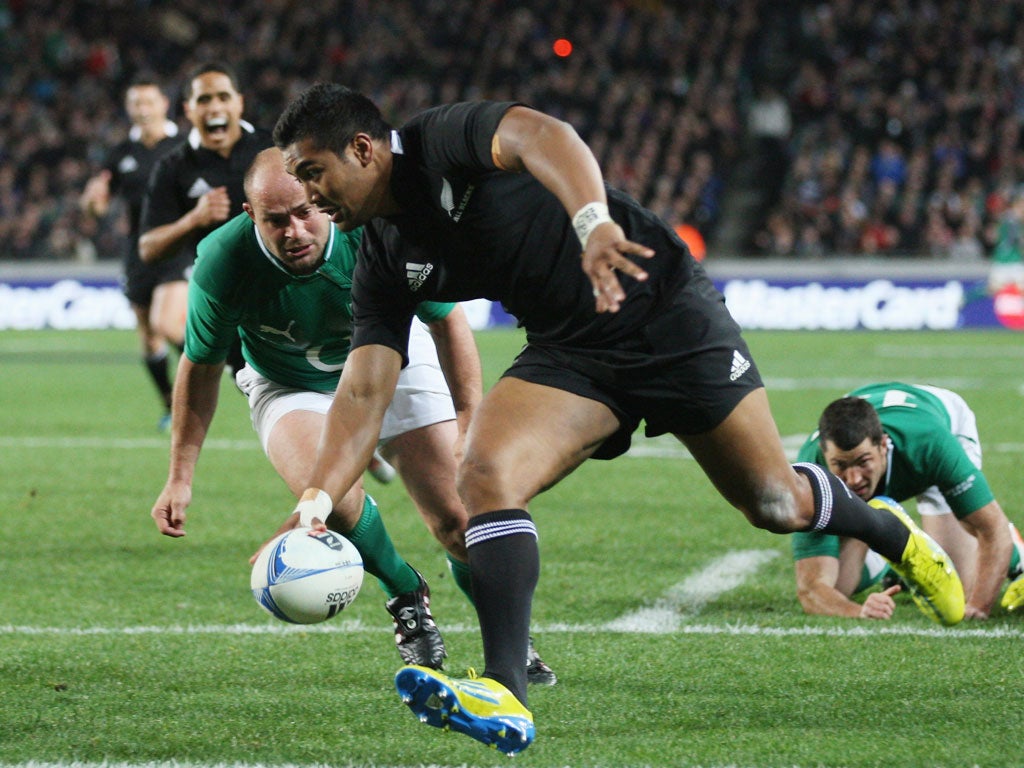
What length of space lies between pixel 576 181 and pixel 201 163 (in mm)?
4850

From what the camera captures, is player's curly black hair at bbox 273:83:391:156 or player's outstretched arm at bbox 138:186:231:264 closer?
player's curly black hair at bbox 273:83:391:156

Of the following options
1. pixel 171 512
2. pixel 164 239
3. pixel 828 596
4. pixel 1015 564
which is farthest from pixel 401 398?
pixel 164 239

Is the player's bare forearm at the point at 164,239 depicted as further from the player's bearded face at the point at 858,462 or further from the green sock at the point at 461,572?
the player's bearded face at the point at 858,462

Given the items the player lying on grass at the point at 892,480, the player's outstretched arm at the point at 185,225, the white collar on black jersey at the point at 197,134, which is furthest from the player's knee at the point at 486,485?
the white collar on black jersey at the point at 197,134

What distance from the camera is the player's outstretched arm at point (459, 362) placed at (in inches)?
183

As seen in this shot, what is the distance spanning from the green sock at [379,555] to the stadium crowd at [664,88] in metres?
17.4

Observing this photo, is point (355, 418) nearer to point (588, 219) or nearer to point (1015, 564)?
point (588, 219)

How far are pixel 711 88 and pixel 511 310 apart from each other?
22.3 m

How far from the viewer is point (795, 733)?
388cm

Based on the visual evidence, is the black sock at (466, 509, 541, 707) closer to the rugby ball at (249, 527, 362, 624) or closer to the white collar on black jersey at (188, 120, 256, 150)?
the rugby ball at (249, 527, 362, 624)

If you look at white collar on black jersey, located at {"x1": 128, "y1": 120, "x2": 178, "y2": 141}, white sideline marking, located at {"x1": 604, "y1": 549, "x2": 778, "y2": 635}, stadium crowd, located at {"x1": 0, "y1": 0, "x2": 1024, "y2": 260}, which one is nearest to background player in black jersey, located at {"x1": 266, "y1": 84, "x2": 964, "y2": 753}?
white sideline marking, located at {"x1": 604, "y1": 549, "x2": 778, "y2": 635}

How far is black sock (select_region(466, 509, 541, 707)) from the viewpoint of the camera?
362cm

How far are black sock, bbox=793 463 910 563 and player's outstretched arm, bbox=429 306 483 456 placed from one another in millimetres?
Result: 1012

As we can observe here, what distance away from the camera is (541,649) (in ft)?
16.3
